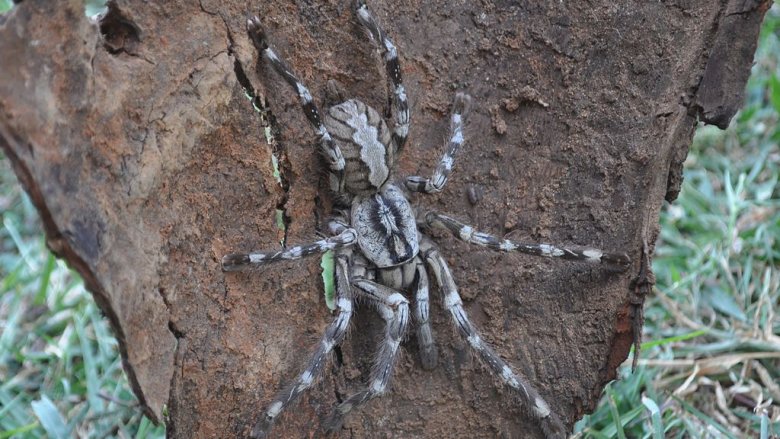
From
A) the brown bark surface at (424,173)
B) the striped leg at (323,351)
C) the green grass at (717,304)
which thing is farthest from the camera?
the green grass at (717,304)

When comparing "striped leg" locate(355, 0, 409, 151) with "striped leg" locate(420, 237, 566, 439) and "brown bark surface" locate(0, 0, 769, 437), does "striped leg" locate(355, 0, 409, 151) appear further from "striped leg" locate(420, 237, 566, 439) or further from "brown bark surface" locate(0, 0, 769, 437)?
"striped leg" locate(420, 237, 566, 439)

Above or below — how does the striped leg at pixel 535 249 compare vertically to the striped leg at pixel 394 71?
below

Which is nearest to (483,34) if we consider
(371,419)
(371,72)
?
(371,72)

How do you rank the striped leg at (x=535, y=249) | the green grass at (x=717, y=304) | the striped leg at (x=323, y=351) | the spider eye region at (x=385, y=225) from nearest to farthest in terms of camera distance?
the striped leg at (x=323, y=351) → the striped leg at (x=535, y=249) → the spider eye region at (x=385, y=225) → the green grass at (x=717, y=304)

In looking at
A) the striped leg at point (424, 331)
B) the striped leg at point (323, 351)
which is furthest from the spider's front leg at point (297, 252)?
the striped leg at point (424, 331)

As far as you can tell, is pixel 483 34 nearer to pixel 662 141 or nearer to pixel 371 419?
pixel 662 141

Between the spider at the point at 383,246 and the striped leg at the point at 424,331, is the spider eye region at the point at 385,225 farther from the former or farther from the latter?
the striped leg at the point at 424,331

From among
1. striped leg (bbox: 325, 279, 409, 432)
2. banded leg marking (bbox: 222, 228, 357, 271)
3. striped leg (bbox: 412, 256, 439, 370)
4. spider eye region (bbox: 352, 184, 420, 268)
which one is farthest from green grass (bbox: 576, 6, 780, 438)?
banded leg marking (bbox: 222, 228, 357, 271)
